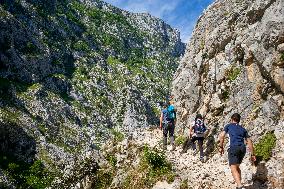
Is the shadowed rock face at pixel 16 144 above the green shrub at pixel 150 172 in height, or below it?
above

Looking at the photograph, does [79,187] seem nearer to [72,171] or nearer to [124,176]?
[72,171]

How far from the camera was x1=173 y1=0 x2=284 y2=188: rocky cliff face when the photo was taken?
77.8 ft

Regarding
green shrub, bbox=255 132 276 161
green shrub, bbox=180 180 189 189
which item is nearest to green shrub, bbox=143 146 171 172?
green shrub, bbox=180 180 189 189

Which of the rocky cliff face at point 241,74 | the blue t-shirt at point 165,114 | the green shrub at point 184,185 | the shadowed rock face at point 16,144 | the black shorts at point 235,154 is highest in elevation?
the shadowed rock face at point 16,144

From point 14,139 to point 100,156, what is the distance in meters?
148

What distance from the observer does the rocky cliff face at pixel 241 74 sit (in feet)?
77.8

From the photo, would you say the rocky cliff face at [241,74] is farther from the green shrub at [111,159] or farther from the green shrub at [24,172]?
the green shrub at [24,172]

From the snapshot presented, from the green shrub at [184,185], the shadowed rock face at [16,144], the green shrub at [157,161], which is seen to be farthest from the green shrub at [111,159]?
the shadowed rock face at [16,144]

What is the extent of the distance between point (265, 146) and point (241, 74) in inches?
349

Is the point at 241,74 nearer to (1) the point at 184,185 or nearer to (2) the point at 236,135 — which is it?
(1) the point at 184,185

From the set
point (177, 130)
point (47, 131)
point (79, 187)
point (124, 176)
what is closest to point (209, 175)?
point (124, 176)

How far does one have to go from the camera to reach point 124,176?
2688cm

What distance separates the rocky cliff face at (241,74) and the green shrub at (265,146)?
0.27m

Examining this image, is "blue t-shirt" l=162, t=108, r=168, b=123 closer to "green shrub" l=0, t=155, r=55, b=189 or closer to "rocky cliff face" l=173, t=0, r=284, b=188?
"rocky cliff face" l=173, t=0, r=284, b=188
